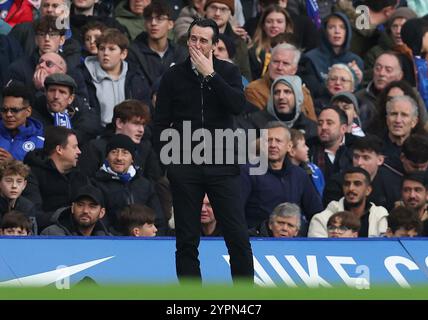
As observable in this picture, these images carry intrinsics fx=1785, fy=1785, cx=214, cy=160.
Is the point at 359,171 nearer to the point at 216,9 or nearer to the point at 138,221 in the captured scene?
the point at 138,221

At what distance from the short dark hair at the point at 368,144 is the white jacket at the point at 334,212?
81cm

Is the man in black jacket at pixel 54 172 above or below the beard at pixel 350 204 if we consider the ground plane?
above

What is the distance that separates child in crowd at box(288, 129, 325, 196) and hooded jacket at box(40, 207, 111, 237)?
7.28 feet

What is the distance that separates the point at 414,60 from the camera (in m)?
18.6

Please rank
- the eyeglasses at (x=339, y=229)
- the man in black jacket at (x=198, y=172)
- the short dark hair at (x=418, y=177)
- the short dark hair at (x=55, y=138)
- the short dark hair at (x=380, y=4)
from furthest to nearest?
the short dark hair at (x=380, y=4) < the short dark hair at (x=418, y=177) < the short dark hair at (x=55, y=138) < the eyeglasses at (x=339, y=229) < the man in black jacket at (x=198, y=172)

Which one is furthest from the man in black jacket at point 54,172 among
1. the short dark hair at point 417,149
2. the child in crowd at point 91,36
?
the short dark hair at point 417,149

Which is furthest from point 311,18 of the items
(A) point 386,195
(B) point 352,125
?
(A) point 386,195

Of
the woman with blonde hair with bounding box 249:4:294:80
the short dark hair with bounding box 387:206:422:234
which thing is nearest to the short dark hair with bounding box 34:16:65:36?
the woman with blonde hair with bounding box 249:4:294:80

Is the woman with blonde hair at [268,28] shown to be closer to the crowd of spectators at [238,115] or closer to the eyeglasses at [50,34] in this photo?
the crowd of spectators at [238,115]

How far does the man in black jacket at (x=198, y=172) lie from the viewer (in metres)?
12.7

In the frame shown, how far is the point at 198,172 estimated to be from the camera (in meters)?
12.7
